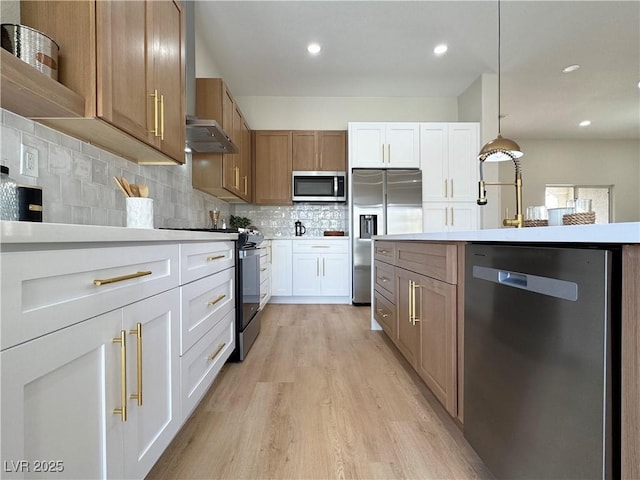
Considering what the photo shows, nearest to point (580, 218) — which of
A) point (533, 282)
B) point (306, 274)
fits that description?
point (533, 282)

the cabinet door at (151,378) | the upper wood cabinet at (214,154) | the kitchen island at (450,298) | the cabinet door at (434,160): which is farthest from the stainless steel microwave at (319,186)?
the cabinet door at (151,378)

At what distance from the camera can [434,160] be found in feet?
14.0

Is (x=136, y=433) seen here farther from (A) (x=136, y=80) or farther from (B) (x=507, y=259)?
(A) (x=136, y=80)

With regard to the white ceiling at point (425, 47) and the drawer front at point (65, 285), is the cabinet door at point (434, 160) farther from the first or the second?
the drawer front at point (65, 285)

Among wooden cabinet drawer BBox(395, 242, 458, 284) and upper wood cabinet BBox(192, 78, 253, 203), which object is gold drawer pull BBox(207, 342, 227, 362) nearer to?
wooden cabinet drawer BBox(395, 242, 458, 284)

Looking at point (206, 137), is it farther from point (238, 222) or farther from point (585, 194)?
point (585, 194)

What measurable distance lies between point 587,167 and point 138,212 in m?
8.77

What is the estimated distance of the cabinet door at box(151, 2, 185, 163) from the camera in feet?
5.14

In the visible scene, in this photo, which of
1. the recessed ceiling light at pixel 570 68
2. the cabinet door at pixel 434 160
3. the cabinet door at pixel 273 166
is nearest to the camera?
the recessed ceiling light at pixel 570 68

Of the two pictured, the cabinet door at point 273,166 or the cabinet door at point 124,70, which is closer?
the cabinet door at point 124,70

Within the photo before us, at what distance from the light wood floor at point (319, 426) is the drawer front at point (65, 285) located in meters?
0.75

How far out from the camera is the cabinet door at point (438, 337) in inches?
48.8

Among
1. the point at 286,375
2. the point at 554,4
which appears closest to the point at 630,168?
the point at 554,4

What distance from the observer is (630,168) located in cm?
687
